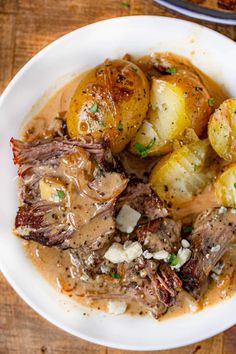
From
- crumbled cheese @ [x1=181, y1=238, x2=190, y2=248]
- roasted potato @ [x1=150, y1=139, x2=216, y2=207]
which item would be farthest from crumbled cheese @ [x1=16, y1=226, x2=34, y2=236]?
crumbled cheese @ [x1=181, y1=238, x2=190, y2=248]

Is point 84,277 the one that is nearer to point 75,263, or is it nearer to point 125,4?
point 75,263

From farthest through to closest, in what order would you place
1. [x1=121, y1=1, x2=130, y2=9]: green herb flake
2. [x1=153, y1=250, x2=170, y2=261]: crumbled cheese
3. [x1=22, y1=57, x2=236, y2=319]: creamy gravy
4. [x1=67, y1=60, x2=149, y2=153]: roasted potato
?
[x1=121, y1=1, x2=130, y2=9]: green herb flake < [x1=22, y1=57, x2=236, y2=319]: creamy gravy < [x1=153, y1=250, x2=170, y2=261]: crumbled cheese < [x1=67, y1=60, x2=149, y2=153]: roasted potato

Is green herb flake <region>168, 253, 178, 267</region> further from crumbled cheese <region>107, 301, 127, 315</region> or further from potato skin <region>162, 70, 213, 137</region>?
potato skin <region>162, 70, 213, 137</region>

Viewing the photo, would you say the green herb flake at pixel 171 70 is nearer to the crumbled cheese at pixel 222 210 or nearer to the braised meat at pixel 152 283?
the crumbled cheese at pixel 222 210

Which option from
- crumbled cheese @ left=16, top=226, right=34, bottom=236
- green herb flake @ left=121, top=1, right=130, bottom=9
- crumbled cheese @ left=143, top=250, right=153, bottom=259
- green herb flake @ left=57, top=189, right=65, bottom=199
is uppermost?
green herb flake @ left=121, top=1, right=130, bottom=9

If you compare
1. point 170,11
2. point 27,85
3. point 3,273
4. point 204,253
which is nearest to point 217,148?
point 204,253

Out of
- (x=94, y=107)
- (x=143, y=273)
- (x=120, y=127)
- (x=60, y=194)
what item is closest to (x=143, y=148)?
(x=120, y=127)
